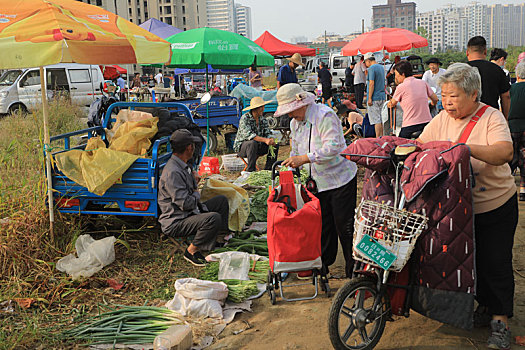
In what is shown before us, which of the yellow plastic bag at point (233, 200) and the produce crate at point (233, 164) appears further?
the produce crate at point (233, 164)

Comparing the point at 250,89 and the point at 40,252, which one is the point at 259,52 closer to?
the point at 250,89

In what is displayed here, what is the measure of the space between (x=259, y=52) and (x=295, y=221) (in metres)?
8.62

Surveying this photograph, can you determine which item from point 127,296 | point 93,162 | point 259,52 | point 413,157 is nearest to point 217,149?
point 259,52

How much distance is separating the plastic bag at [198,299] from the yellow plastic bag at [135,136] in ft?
6.34

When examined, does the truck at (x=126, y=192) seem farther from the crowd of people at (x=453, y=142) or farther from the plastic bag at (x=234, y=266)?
the plastic bag at (x=234, y=266)

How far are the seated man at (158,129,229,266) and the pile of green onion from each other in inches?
45.2

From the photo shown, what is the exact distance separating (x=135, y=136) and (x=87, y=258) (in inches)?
58.9

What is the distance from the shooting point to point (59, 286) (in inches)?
171

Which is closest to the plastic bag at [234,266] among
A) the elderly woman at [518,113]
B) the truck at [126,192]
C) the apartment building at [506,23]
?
the truck at [126,192]

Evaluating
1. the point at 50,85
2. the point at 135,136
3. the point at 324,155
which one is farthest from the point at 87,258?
the point at 50,85

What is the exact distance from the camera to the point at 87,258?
187 inches

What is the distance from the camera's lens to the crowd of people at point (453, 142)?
3.06 metres

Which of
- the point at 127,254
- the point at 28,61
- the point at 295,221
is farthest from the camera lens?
the point at 127,254

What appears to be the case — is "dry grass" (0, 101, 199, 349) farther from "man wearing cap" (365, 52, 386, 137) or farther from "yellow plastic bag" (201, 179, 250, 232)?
"man wearing cap" (365, 52, 386, 137)
